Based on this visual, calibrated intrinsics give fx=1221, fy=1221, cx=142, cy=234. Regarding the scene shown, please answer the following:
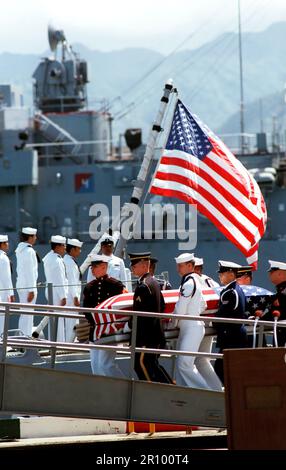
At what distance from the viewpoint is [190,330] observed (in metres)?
10.7

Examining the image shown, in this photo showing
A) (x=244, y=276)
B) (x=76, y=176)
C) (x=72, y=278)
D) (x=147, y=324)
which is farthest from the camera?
(x=76, y=176)

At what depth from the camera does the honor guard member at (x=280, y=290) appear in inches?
427

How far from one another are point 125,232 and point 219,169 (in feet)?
3.95

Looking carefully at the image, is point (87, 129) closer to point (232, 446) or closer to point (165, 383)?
point (165, 383)

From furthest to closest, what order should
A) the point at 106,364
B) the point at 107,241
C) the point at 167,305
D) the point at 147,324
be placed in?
the point at 107,241
the point at 167,305
the point at 106,364
the point at 147,324

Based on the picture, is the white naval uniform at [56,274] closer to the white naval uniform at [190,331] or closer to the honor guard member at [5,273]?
the honor guard member at [5,273]

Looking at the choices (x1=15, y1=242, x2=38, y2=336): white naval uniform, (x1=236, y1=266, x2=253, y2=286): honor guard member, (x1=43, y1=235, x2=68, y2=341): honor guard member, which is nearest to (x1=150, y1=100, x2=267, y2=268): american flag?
(x1=236, y1=266, x2=253, y2=286): honor guard member

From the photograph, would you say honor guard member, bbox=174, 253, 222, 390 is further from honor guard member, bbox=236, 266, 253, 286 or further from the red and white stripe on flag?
honor guard member, bbox=236, 266, 253, 286

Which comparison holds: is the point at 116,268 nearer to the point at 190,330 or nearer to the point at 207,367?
the point at 207,367

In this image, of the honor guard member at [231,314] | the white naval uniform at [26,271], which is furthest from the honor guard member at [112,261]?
the honor guard member at [231,314]

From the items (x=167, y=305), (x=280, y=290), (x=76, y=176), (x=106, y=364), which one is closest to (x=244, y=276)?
(x=280, y=290)

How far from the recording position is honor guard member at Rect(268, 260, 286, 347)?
10836mm

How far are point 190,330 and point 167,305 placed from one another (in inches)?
20.0
